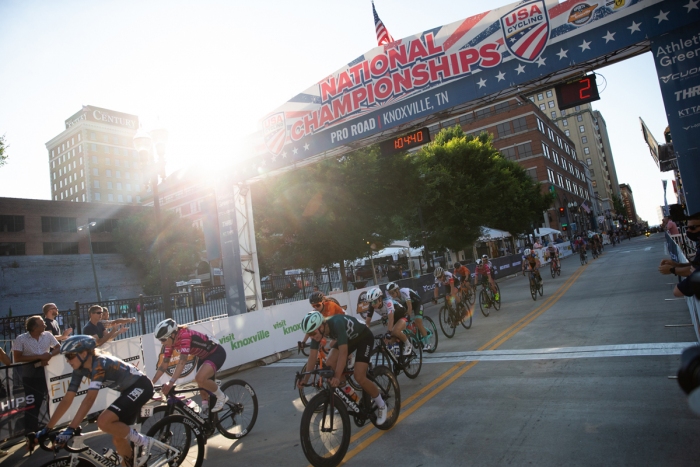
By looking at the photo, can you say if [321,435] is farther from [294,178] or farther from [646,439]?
[294,178]

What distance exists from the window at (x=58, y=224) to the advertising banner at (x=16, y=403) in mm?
57716

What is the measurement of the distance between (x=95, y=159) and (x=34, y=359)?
105716mm

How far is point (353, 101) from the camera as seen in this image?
14000 millimetres

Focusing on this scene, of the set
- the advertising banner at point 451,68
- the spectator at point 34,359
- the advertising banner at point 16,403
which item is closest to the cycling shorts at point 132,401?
the advertising banner at point 16,403

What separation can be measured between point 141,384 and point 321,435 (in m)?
2.02

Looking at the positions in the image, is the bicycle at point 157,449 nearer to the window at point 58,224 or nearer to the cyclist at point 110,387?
the cyclist at point 110,387

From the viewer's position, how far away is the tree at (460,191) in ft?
99.5

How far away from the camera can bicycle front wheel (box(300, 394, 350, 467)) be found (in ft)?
14.4

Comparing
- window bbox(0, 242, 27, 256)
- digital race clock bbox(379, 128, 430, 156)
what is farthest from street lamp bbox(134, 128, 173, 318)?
window bbox(0, 242, 27, 256)

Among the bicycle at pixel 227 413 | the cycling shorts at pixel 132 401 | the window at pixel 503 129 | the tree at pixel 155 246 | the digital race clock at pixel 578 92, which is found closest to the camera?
the cycling shorts at pixel 132 401

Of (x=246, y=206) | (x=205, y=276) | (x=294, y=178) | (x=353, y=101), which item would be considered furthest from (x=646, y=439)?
(x=205, y=276)

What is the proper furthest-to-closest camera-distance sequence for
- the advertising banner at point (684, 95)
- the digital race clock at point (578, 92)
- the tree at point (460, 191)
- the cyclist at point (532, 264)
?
the tree at point (460, 191)
the cyclist at point (532, 264)
the digital race clock at point (578, 92)
the advertising banner at point (684, 95)

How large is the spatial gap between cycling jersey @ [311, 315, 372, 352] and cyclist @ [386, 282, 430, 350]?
2.70 m

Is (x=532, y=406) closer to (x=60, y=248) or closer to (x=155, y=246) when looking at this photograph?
(x=155, y=246)
